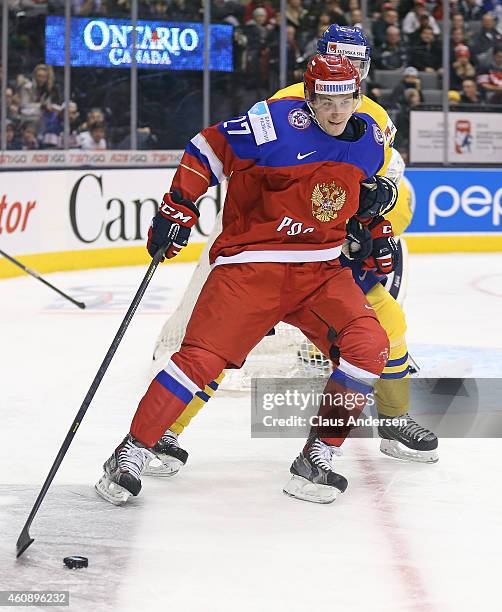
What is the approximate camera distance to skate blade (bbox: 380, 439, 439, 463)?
3743mm

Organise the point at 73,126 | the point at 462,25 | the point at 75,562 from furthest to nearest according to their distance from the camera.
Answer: the point at 462,25, the point at 73,126, the point at 75,562

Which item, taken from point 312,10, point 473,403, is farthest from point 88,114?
point 473,403

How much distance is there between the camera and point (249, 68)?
422 inches

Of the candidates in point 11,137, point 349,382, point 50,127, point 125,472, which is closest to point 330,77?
point 349,382

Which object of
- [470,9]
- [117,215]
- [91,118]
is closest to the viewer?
[117,215]

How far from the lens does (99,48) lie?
10.2 metres

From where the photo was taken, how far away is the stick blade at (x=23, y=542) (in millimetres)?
2830

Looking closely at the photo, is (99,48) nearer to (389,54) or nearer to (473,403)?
(389,54)

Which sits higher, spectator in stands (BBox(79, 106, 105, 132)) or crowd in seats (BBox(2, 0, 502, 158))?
crowd in seats (BBox(2, 0, 502, 158))

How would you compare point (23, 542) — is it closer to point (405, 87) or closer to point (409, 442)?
point (409, 442)

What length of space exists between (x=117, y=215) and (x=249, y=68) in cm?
228

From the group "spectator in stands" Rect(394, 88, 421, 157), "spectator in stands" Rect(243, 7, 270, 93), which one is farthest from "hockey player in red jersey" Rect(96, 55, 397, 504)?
"spectator in stands" Rect(243, 7, 270, 93)

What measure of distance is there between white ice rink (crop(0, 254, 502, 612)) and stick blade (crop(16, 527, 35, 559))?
0.02 metres

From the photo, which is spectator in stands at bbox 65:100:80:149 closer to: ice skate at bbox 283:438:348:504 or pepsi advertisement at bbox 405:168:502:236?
pepsi advertisement at bbox 405:168:502:236
